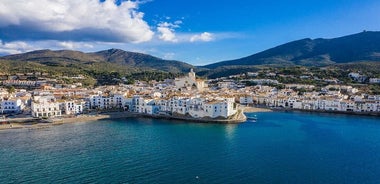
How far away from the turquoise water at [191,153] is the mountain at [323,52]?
353 feet

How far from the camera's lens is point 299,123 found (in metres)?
37.7

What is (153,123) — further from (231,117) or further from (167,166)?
(167,166)

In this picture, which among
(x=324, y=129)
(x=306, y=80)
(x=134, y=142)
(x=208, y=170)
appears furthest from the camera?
(x=306, y=80)

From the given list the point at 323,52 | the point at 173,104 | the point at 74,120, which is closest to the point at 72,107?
the point at 74,120

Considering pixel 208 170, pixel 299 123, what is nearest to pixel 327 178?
pixel 208 170

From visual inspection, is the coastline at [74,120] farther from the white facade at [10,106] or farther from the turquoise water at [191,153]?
the white facade at [10,106]

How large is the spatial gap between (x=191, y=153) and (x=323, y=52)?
152765 mm

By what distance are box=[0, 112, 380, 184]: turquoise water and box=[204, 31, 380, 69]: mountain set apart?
353 ft

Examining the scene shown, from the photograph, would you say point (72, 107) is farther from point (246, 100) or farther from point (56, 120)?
point (246, 100)

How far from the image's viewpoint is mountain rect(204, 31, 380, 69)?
458ft

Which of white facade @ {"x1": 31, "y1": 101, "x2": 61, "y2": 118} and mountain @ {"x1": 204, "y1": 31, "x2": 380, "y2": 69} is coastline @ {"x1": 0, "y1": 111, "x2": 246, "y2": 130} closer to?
white facade @ {"x1": 31, "y1": 101, "x2": 61, "y2": 118}

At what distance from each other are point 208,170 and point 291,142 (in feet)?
34.3

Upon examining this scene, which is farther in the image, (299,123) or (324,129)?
(299,123)

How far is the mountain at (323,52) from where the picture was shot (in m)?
140
